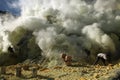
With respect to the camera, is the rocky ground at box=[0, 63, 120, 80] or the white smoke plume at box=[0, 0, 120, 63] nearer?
the rocky ground at box=[0, 63, 120, 80]

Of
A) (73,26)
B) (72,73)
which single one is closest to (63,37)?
(73,26)

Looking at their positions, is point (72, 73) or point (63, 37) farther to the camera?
point (63, 37)

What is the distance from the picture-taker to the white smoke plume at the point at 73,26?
3809 centimetres

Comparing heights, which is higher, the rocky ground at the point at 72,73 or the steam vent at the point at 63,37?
the steam vent at the point at 63,37

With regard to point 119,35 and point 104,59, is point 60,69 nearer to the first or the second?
point 104,59

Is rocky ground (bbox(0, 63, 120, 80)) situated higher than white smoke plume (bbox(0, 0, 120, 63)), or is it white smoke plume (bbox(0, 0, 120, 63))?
white smoke plume (bbox(0, 0, 120, 63))

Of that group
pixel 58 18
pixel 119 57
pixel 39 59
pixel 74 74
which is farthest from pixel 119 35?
pixel 74 74

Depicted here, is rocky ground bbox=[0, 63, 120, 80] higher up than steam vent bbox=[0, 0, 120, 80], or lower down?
lower down

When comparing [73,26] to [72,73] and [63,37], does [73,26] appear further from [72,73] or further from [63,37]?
[72,73]

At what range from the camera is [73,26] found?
4078 centimetres

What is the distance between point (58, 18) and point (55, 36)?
175 inches

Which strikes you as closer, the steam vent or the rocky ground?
the rocky ground

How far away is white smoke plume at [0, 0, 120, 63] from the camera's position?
38.1 metres

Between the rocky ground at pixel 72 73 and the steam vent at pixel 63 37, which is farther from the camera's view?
the steam vent at pixel 63 37
